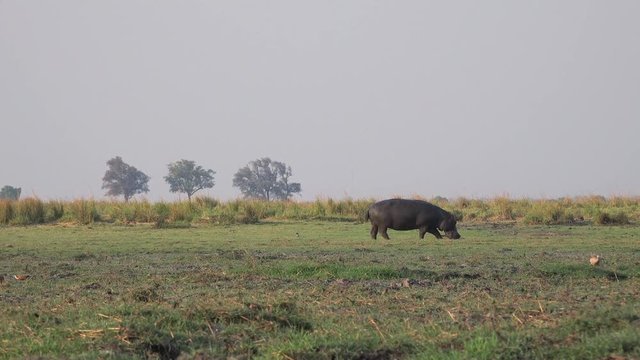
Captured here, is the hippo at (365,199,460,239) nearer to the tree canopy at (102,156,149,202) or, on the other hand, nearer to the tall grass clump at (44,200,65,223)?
the tall grass clump at (44,200,65,223)

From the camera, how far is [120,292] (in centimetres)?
949

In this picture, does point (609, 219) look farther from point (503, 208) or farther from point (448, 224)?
point (448, 224)

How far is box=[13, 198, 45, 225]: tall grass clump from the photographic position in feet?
82.6

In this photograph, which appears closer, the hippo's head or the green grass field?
the green grass field

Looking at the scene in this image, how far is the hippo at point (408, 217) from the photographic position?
762 inches

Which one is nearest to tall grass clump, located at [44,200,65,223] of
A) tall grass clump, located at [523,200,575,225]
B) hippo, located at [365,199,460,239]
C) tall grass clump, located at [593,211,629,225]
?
hippo, located at [365,199,460,239]

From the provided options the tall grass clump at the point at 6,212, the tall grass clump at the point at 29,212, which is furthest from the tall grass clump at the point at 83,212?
the tall grass clump at the point at 6,212

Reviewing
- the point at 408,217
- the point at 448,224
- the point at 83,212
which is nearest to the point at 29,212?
the point at 83,212

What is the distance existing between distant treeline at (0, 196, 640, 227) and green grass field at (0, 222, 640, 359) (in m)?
8.26

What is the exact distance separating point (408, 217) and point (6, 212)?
39.1 ft

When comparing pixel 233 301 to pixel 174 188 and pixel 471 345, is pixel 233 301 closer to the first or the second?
pixel 471 345

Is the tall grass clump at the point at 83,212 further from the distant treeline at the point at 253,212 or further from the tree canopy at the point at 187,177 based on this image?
the tree canopy at the point at 187,177

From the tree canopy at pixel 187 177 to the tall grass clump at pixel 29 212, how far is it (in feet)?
186

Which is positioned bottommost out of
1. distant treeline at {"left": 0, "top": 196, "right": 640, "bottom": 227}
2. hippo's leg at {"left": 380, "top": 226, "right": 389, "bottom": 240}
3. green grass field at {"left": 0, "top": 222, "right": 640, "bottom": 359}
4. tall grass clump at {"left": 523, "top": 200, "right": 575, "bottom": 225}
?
green grass field at {"left": 0, "top": 222, "right": 640, "bottom": 359}
